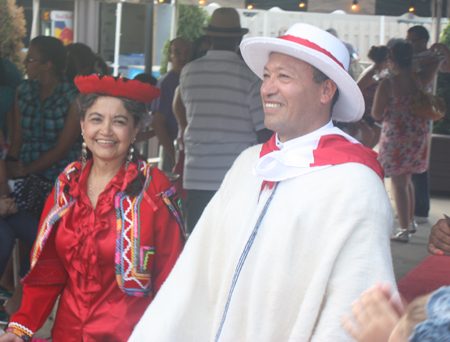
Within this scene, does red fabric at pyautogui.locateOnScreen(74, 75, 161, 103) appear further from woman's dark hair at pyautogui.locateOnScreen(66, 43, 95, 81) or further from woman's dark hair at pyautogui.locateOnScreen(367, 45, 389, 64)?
woman's dark hair at pyautogui.locateOnScreen(367, 45, 389, 64)

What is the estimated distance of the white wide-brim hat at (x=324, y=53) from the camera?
1.84m

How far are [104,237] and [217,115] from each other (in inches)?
70.6

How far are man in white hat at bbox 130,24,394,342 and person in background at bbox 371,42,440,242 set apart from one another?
3.84 meters

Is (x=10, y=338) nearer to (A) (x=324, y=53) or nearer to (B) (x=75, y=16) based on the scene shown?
(A) (x=324, y=53)

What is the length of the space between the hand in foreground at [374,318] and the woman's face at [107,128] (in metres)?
1.64

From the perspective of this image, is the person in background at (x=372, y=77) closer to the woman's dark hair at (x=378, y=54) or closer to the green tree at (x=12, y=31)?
the woman's dark hair at (x=378, y=54)

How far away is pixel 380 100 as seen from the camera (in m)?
5.66

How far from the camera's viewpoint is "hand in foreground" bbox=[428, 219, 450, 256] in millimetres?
2244

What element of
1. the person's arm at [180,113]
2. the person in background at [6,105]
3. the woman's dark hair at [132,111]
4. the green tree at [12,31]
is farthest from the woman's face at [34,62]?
the green tree at [12,31]

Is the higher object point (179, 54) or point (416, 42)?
point (416, 42)

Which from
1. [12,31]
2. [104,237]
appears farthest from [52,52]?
[12,31]

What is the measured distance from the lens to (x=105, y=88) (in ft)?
8.13

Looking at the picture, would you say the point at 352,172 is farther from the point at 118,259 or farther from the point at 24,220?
the point at 24,220

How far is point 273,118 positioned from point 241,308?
69cm
